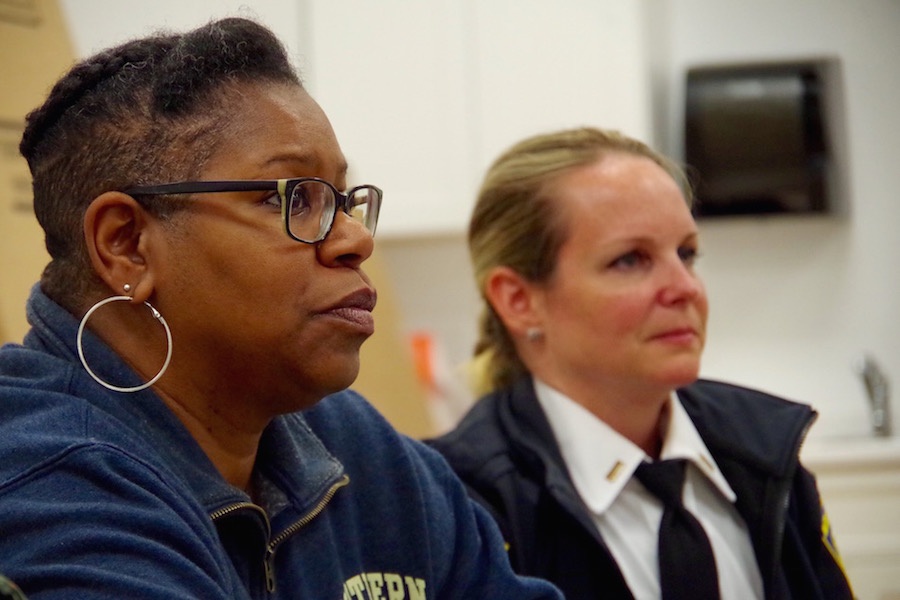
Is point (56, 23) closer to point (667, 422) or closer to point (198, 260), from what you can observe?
point (198, 260)

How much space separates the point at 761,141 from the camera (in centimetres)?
307

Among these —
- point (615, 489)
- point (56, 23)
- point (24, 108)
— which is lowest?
point (615, 489)

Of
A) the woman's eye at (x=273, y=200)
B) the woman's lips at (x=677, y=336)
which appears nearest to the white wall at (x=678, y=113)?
the woman's lips at (x=677, y=336)

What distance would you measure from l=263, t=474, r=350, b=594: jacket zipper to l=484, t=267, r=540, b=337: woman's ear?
56 cm

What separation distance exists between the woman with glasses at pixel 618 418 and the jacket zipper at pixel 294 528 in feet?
1.14

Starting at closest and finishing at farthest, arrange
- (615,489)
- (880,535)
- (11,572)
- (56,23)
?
1. (11,572)
2. (615,489)
3. (56,23)
4. (880,535)

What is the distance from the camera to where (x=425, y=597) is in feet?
3.56

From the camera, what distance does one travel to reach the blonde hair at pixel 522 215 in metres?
1.54

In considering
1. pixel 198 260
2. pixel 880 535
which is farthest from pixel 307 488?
pixel 880 535

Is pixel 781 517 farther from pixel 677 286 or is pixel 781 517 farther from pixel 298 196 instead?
pixel 298 196

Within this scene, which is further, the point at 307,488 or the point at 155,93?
the point at 307,488

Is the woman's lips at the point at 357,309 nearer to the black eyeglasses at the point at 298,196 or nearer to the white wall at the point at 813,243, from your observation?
the black eyeglasses at the point at 298,196

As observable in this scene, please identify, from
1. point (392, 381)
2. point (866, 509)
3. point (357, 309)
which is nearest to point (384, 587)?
point (357, 309)

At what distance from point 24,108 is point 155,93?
0.80 meters
